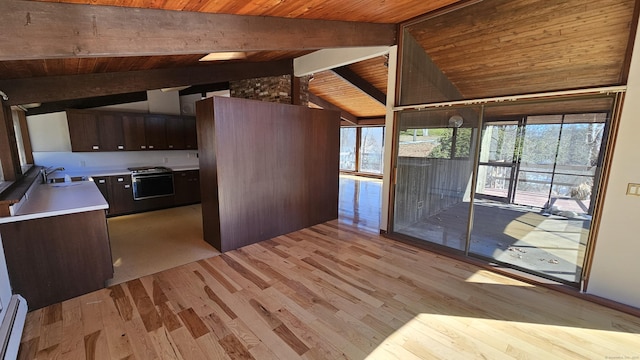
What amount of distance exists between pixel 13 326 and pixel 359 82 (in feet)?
25.1

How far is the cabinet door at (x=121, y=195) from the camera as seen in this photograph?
199 inches

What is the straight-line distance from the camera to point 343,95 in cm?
907

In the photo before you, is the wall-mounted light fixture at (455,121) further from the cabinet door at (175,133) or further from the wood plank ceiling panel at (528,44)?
the cabinet door at (175,133)

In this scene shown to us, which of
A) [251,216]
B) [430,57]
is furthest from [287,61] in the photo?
[251,216]

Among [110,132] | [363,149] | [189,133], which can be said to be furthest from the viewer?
[363,149]

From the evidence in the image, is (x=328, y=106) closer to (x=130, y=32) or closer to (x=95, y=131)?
(x=95, y=131)

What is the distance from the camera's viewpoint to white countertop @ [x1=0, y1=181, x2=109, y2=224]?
2316 mm

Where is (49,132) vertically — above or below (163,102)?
below

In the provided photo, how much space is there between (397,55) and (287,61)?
8.38 feet

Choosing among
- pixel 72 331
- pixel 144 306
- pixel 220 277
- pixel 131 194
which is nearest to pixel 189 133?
pixel 131 194

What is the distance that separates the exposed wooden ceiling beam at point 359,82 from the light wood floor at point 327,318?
5556 millimetres

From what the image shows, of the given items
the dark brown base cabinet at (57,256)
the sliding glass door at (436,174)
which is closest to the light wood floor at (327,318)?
the dark brown base cabinet at (57,256)

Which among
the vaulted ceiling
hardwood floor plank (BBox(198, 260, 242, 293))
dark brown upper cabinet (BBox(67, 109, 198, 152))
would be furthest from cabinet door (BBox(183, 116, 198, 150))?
hardwood floor plank (BBox(198, 260, 242, 293))

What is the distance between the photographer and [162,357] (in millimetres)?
1860
